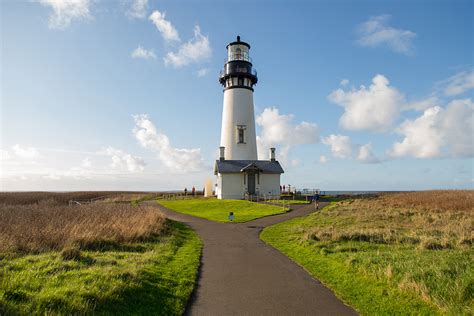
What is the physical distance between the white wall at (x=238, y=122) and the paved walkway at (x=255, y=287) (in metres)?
28.4

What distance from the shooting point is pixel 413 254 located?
10.6m

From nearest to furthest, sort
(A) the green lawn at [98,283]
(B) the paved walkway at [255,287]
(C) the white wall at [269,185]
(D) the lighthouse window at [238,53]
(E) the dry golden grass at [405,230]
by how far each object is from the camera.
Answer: (A) the green lawn at [98,283] < (B) the paved walkway at [255,287] < (E) the dry golden grass at [405,230] < (C) the white wall at [269,185] < (D) the lighthouse window at [238,53]

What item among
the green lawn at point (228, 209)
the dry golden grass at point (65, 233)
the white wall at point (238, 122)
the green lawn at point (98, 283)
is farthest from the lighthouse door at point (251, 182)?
the green lawn at point (98, 283)

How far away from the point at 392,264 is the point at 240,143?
32665 millimetres

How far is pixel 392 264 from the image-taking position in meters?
9.05

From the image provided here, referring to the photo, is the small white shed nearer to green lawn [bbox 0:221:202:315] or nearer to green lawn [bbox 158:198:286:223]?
green lawn [bbox 158:198:286:223]

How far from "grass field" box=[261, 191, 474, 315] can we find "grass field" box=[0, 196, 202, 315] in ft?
12.4

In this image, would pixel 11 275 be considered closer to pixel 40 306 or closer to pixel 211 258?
pixel 40 306

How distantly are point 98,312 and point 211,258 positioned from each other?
5443 millimetres

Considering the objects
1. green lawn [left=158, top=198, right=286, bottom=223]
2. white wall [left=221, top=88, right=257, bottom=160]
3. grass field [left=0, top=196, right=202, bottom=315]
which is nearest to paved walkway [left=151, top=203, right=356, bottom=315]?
grass field [left=0, top=196, right=202, bottom=315]

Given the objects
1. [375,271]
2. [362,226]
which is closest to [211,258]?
[375,271]

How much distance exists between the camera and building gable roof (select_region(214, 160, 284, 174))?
127ft

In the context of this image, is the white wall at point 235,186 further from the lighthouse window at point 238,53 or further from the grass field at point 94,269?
the grass field at point 94,269

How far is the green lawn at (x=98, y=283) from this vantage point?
6084 millimetres
